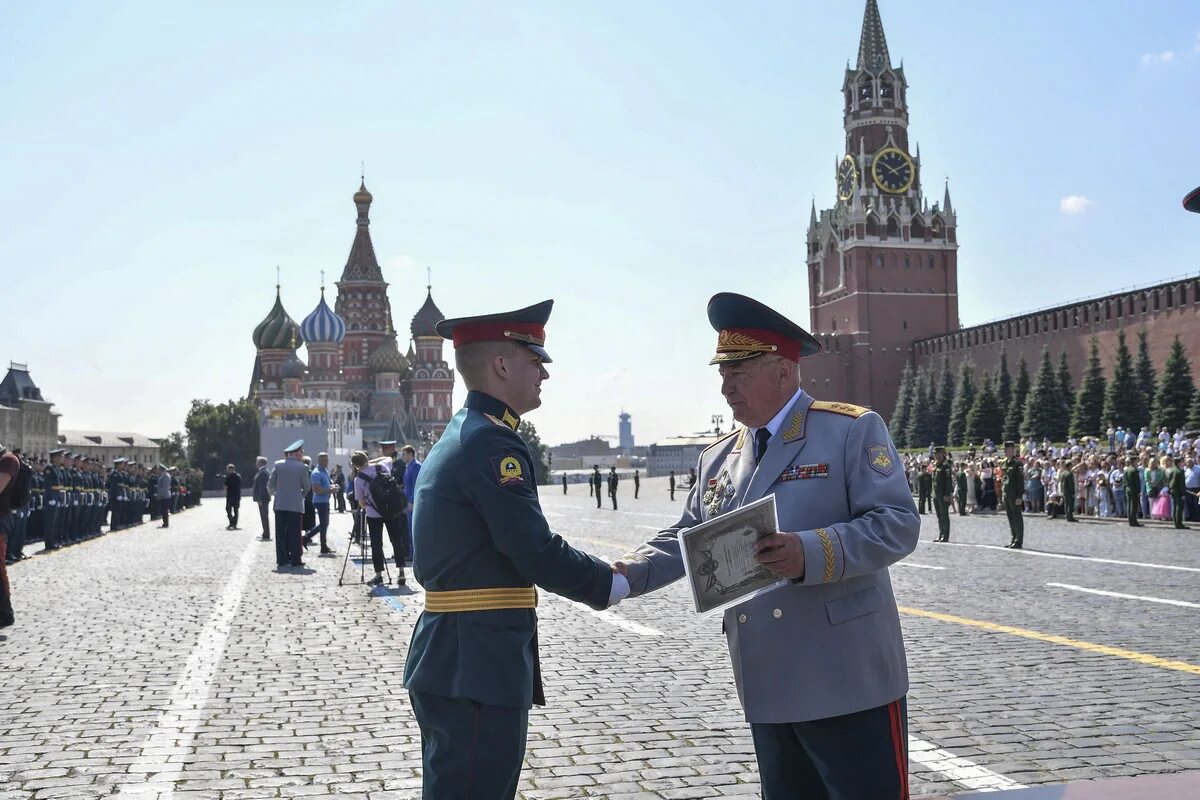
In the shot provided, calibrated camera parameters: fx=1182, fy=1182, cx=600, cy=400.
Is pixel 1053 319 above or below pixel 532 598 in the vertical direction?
above

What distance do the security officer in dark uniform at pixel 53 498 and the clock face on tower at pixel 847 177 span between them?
264ft

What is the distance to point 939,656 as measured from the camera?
758 centimetres

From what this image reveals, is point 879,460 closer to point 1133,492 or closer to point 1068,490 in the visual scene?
point 1133,492

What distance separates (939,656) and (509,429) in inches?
201

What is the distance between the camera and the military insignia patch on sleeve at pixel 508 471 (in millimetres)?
3211

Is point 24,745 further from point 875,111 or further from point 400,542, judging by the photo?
point 875,111

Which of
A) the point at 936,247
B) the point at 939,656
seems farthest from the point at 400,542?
the point at 936,247

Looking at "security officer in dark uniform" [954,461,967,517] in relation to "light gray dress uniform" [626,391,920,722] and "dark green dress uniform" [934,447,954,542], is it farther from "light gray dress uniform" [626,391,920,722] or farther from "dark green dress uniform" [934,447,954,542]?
"light gray dress uniform" [626,391,920,722]

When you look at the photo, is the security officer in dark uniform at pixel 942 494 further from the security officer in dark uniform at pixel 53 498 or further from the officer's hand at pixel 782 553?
the officer's hand at pixel 782 553

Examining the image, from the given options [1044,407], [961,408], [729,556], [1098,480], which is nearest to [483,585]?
[729,556]

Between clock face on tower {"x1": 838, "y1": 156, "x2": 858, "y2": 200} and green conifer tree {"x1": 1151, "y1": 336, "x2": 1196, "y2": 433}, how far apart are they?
153ft

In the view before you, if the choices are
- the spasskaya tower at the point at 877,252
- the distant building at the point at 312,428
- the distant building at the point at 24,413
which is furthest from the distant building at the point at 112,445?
the spasskaya tower at the point at 877,252

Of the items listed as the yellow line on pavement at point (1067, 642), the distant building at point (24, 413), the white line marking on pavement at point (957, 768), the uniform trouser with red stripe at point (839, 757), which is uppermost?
the distant building at point (24, 413)

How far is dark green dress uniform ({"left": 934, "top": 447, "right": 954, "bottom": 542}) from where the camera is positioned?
19203 mm
